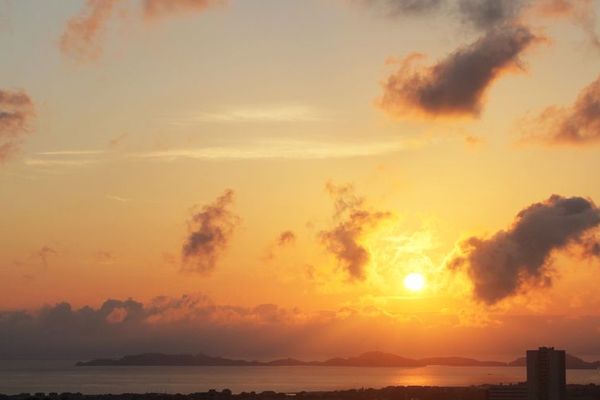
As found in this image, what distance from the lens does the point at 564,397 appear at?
622ft

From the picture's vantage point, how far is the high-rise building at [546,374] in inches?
7446

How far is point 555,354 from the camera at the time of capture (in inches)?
7490

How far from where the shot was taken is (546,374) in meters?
191

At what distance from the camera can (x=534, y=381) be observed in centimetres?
19250

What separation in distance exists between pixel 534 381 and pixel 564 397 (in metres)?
6.72

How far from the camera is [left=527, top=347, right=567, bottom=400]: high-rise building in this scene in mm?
189125

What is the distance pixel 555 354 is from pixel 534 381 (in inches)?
292
